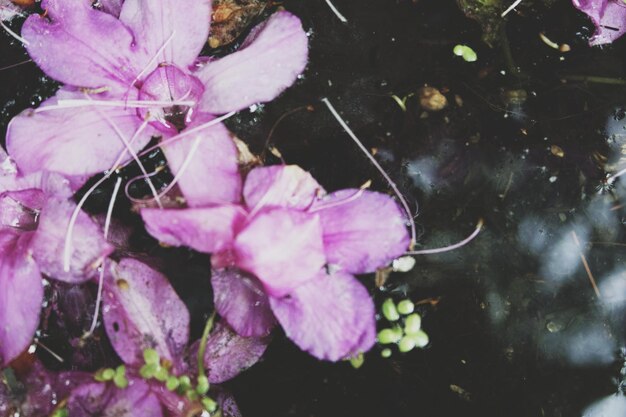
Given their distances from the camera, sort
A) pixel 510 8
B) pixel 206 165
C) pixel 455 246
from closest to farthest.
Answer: pixel 206 165, pixel 455 246, pixel 510 8

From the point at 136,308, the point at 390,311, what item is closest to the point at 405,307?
the point at 390,311

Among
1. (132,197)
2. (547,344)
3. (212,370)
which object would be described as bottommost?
(547,344)

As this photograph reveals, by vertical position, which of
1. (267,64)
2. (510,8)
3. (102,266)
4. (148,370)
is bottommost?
(148,370)

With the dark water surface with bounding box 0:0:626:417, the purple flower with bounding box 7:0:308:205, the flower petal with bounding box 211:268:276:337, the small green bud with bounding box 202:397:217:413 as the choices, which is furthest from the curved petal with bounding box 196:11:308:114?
the small green bud with bounding box 202:397:217:413

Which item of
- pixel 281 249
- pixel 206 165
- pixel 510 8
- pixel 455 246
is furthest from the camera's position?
pixel 510 8

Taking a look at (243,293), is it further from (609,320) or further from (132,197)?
(609,320)

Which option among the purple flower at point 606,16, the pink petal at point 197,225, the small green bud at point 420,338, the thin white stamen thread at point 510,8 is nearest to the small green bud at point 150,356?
the pink petal at point 197,225

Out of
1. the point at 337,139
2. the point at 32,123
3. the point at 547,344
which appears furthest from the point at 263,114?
the point at 547,344

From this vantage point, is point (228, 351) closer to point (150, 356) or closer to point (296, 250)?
point (150, 356)
